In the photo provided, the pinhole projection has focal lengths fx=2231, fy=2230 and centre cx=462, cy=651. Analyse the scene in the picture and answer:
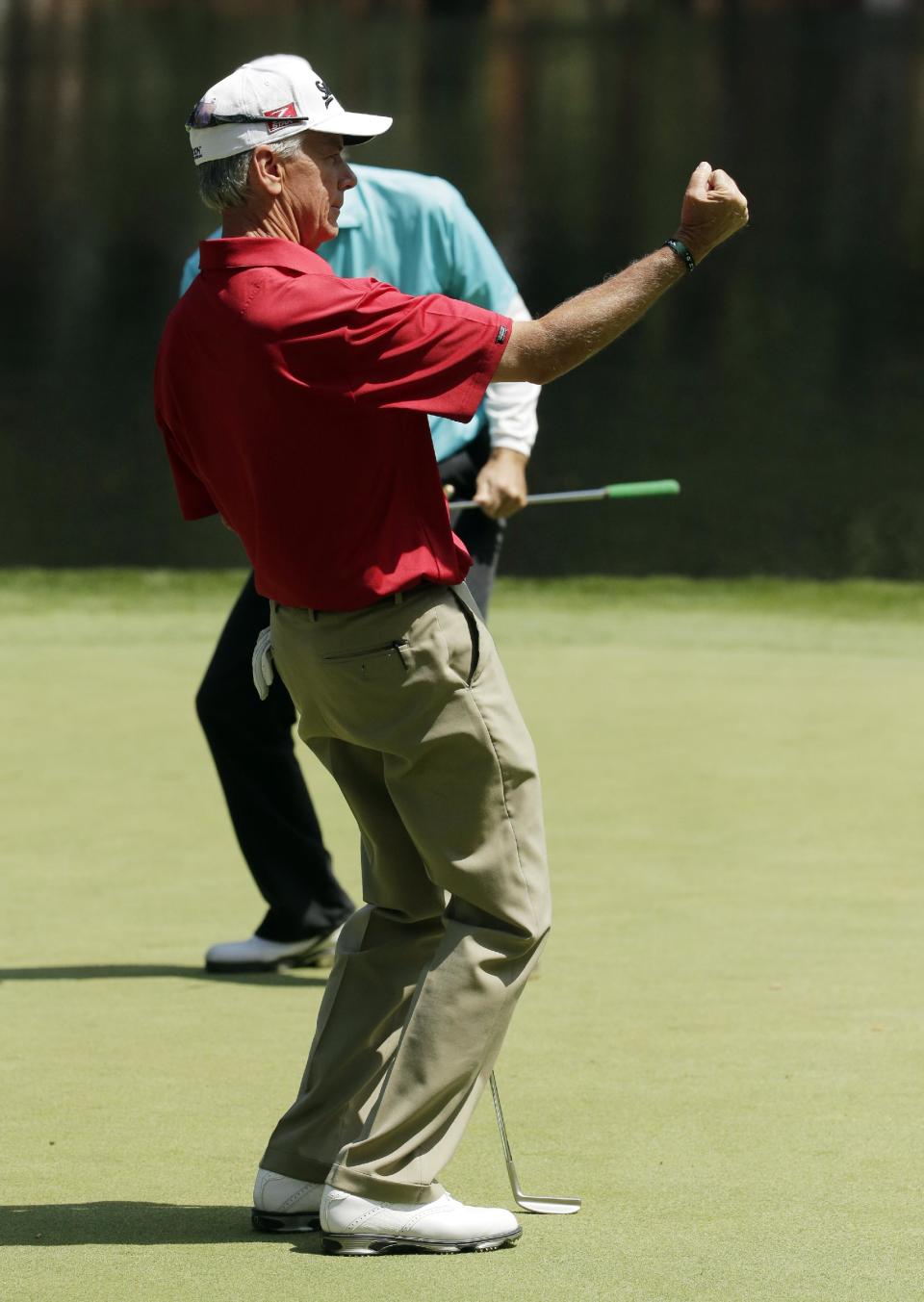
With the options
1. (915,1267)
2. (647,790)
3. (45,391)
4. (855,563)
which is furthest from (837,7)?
(915,1267)

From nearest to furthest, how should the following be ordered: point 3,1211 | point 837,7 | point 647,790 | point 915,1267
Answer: point 915,1267, point 3,1211, point 647,790, point 837,7

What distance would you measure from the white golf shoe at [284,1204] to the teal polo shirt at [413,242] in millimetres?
1834

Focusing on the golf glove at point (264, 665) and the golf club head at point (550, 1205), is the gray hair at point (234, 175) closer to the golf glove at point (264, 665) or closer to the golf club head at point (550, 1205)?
the golf glove at point (264, 665)

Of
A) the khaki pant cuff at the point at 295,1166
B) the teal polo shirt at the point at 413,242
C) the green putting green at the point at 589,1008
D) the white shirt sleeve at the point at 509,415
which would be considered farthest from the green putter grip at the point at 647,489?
the khaki pant cuff at the point at 295,1166

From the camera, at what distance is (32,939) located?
14.8 ft

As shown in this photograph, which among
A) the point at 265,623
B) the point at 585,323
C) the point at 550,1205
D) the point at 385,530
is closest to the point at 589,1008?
the point at 265,623

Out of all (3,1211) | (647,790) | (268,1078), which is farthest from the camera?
(647,790)

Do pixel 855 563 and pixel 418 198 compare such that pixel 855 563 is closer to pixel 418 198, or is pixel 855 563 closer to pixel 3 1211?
pixel 418 198

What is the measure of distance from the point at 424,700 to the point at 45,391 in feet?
27.3

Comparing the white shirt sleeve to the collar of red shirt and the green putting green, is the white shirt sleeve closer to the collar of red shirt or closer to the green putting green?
the green putting green

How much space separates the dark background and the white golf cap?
25.0 ft

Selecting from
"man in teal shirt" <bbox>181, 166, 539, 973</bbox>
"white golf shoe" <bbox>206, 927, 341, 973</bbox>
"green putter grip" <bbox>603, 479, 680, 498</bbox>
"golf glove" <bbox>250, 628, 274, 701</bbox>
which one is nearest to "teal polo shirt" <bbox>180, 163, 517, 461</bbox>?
"man in teal shirt" <bbox>181, 166, 539, 973</bbox>

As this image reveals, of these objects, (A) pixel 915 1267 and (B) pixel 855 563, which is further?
(B) pixel 855 563

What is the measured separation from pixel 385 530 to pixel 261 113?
0.54 metres
